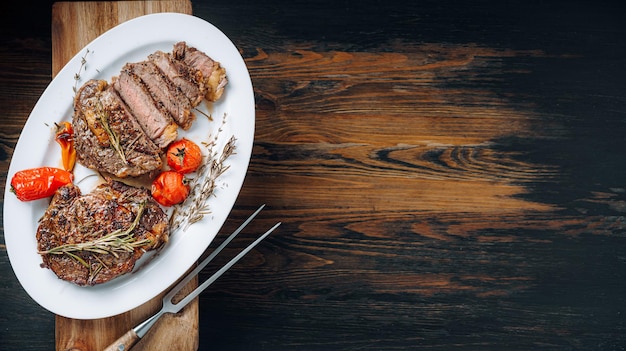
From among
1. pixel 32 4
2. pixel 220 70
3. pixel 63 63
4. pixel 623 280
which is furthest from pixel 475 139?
pixel 32 4

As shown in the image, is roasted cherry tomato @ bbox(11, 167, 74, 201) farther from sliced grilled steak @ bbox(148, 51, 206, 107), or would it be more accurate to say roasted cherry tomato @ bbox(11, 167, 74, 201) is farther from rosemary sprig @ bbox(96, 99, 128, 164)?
sliced grilled steak @ bbox(148, 51, 206, 107)

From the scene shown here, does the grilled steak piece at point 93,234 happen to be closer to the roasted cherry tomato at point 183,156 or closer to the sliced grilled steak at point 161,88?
the roasted cherry tomato at point 183,156

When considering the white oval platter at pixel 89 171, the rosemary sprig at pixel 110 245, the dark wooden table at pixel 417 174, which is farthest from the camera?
the dark wooden table at pixel 417 174

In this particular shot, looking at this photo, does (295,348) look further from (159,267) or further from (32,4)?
(32,4)

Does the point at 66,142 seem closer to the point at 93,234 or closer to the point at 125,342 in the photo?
the point at 93,234

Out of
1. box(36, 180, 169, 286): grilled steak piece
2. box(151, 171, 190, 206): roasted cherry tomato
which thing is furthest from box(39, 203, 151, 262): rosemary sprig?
box(151, 171, 190, 206): roasted cherry tomato

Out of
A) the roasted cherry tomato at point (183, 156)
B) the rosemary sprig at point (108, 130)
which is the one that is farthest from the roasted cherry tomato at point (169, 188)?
the rosemary sprig at point (108, 130)

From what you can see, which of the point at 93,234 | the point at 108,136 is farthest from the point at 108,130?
the point at 93,234
